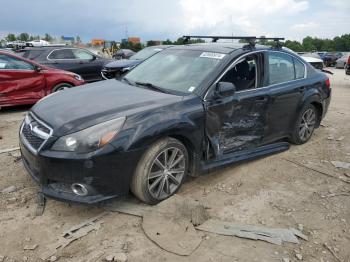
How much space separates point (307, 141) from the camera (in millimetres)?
6164

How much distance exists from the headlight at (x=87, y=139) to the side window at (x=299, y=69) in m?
3.34

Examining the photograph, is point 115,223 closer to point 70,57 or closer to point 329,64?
point 70,57

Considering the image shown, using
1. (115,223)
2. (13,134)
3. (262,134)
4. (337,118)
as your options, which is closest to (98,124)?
(115,223)

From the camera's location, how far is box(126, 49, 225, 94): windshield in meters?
4.24

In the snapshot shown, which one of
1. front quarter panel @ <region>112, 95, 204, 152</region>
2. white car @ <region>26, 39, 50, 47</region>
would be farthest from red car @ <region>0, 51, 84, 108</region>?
front quarter panel @ <region>112, 95, 204, 152</region>

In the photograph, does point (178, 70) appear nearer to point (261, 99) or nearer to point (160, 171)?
point (261, 99)

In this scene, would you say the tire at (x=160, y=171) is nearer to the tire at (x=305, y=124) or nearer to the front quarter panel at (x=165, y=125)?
the front quarter panel at (x=165, y=125)

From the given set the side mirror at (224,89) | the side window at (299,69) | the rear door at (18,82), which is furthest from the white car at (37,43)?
the side mirror at (224,89)

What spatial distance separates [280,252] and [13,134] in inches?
196

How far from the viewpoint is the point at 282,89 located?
5.05 meters

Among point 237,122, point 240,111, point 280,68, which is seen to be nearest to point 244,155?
point 237,122

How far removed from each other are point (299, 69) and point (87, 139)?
369 centimetres

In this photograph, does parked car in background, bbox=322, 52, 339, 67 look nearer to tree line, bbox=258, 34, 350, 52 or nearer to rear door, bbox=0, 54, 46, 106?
rear door, bbox=0, 54, 46, 106

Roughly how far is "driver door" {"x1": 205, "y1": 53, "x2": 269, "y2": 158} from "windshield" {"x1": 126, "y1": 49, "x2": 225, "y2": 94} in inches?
9.4
